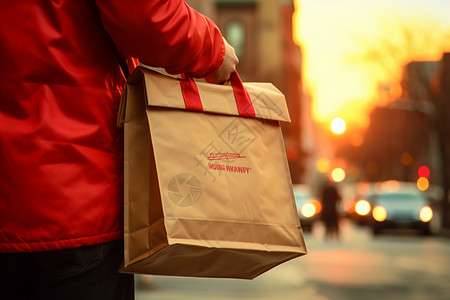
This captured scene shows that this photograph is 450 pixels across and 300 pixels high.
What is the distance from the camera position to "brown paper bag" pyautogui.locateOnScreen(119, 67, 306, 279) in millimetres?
2262

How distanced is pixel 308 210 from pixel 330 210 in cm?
362

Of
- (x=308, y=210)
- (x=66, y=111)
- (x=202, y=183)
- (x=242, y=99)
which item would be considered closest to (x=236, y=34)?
(x=308, y=210)

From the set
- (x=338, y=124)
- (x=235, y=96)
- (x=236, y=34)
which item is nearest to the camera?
(x=235, y=96)

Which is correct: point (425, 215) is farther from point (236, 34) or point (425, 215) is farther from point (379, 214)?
point (236, 34)

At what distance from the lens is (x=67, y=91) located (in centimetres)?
214

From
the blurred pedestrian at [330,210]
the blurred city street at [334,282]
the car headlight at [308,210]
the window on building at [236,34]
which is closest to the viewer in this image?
the blurred city street at [334,282]

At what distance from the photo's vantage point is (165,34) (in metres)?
2.21

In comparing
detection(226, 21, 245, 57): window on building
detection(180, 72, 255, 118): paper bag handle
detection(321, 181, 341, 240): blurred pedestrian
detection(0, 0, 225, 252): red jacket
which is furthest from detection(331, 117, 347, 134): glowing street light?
detection(226, 21, 245, 57): window on building

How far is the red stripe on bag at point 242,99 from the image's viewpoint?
2.49m

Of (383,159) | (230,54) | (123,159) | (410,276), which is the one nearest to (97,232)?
(123,159)

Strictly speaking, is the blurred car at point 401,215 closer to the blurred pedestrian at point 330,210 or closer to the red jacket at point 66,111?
the blurred pedestrian at point 330,210

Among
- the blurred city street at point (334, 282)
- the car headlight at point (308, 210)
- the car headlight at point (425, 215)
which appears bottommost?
the car headlight at point (308, 210)

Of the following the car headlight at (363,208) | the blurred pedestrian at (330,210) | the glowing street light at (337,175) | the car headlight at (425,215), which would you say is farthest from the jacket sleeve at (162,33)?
the glowing street light at (337,175)

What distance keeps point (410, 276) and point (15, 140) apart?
11.4m
